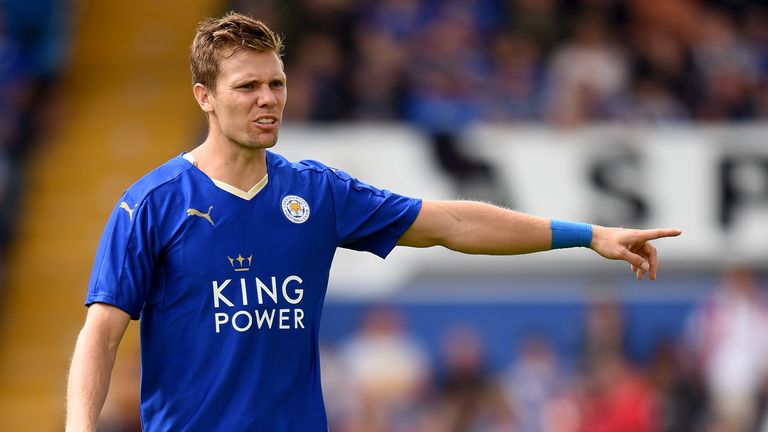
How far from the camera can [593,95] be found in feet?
42.9

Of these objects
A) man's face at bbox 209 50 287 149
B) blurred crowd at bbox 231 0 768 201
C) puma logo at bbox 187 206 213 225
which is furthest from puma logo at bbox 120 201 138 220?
blurred crowd at bbox 231 0 768 201

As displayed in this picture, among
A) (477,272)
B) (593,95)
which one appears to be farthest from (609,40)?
(477,272)

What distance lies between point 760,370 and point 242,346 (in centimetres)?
782

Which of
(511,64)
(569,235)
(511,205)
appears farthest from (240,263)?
(511,64)

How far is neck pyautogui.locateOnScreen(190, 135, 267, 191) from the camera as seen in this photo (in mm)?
Answer: 4957

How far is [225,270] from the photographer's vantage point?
15.9ft

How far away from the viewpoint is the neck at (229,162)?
4.96m

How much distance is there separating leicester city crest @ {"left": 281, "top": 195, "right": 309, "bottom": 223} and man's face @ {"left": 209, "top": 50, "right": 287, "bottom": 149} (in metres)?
0.24

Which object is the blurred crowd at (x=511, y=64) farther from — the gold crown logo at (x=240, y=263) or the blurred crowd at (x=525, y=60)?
the gold crown logo at (x=240, y=263)

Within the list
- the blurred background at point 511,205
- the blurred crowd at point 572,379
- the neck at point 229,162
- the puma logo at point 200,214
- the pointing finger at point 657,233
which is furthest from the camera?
the blurred background at point 511,205

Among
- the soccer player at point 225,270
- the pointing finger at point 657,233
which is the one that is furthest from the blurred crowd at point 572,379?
the soccer player at point 225,270

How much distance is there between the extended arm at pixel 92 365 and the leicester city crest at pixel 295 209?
0.70 m

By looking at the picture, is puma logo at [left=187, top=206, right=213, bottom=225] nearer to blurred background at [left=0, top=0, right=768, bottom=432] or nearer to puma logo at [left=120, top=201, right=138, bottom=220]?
puma logo at [left=120, top=201, right=138, bottom=220]

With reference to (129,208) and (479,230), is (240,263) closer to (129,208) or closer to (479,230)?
(129,208)
